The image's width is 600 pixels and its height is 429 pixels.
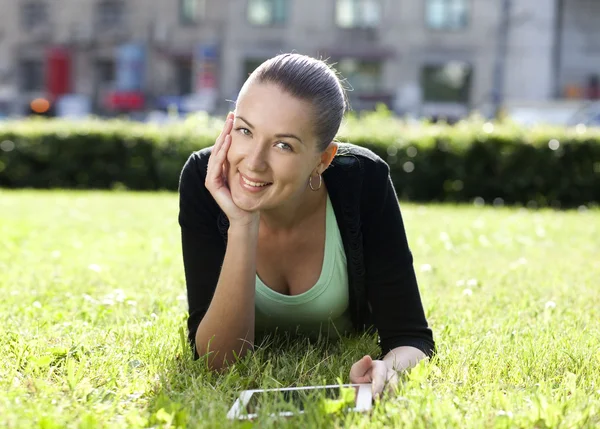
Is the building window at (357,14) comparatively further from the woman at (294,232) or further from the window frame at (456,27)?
the woman at (294,232)

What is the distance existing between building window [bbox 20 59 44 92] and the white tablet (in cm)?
3409

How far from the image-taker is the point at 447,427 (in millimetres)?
2293

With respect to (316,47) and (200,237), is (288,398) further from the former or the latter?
(316,47)

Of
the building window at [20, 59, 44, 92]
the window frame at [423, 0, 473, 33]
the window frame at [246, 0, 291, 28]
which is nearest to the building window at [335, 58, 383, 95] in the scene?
the window frame at [423, 0, 473, 33]

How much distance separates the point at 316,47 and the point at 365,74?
217cm

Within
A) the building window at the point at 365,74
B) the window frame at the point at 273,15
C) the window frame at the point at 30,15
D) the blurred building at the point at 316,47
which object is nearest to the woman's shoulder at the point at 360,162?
the blurred building at the point at 316,47

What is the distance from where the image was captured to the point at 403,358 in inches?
111

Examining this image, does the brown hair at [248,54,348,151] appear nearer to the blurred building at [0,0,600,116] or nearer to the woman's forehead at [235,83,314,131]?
the woman's forehead at [235,83,314,131]

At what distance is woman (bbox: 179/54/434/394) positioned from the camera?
8.59 ft

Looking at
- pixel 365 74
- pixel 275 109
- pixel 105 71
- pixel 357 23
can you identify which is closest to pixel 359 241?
pixel 275 109

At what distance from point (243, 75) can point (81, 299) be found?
1056 inches

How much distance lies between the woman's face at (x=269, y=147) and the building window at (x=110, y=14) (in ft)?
103

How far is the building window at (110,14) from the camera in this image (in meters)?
32.4

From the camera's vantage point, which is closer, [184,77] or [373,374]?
[373,374]
